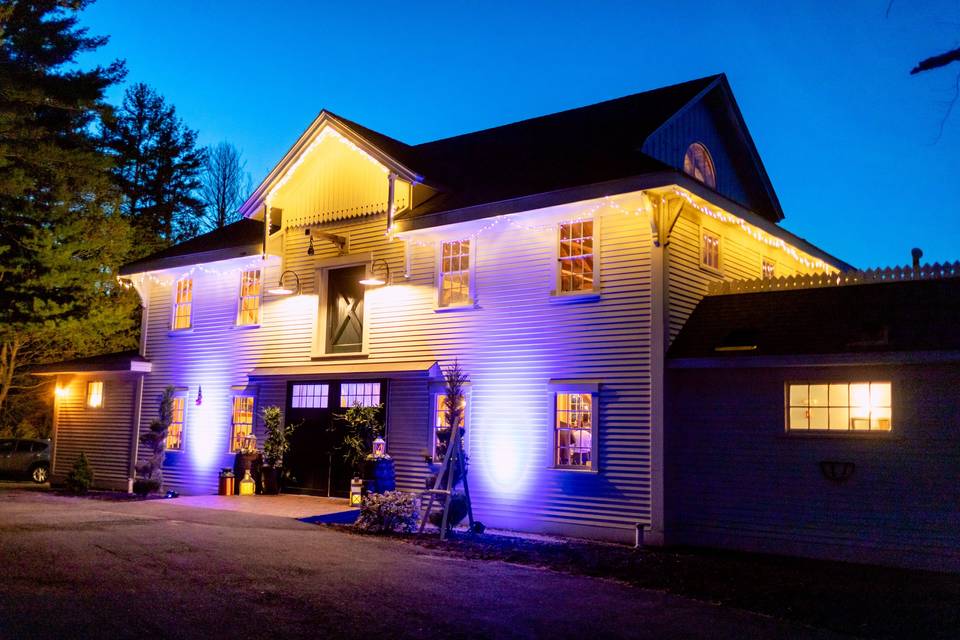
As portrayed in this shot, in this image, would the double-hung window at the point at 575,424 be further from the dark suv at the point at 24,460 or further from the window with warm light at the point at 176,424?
the dark suv at the point at 24,460

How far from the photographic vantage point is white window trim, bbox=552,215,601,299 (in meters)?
14.6

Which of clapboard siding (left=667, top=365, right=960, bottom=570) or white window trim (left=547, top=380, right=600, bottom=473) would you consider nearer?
clapboard siding (left=667, top=365, right=960, bottom=570)

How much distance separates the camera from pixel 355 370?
1772cm

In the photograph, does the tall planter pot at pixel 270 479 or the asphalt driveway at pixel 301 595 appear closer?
the asphalt driveway at pixel 301 595

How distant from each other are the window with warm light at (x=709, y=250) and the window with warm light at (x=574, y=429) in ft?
11.0

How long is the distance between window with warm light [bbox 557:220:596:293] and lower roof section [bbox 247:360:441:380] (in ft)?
10.3

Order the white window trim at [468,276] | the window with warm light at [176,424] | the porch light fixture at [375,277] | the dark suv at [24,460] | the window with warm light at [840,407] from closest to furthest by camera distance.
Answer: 1. the window with warm light at [840,407]
2. the white window trim at [468,276]
3. the porch light fixture at [375,277]
4. the window with warm light at [176,424]
5. the dark suv at [24,460]

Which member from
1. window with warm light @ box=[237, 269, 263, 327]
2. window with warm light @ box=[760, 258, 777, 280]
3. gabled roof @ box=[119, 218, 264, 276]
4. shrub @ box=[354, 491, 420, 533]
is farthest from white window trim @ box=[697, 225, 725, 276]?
window with warm light @ box=[237, 269, 263, 327]

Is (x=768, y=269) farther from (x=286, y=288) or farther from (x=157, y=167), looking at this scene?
(x=157, y=167)

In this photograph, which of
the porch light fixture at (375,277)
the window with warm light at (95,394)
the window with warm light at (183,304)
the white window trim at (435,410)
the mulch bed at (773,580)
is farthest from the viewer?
the window with warm light at (95,394)

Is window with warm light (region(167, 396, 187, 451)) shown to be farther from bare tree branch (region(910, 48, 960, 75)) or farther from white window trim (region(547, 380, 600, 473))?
bare tree branch (region(910, 48, 960, 75))

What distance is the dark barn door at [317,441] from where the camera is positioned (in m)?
18.0

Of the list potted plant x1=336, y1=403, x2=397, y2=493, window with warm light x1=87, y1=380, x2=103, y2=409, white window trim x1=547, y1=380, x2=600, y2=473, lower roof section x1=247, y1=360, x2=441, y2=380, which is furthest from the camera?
window with warm light x1=87, y1=380, x2=103, y2=409

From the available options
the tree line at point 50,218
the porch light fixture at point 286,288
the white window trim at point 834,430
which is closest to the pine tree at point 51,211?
the tree line at point 50,218
